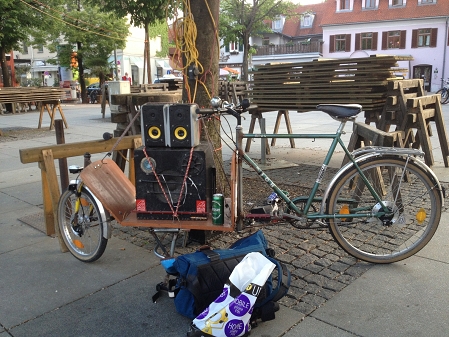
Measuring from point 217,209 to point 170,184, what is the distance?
45 centimetres

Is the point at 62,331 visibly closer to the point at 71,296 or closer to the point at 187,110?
the point at 71,296

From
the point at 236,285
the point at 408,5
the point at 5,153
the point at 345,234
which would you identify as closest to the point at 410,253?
the point at 345,234

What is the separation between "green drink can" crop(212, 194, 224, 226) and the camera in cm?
350

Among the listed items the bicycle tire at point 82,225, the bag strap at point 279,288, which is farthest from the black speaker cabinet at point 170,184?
the bag strap at point 279,288

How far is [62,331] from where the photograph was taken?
9.49ft

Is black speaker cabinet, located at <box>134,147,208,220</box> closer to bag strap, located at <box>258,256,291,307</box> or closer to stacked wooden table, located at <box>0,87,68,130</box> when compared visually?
bag strap, located at <box>258,256,291,307</box>

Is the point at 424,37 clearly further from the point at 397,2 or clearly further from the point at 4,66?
the point at 4,66

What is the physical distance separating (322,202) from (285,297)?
0.85 metres

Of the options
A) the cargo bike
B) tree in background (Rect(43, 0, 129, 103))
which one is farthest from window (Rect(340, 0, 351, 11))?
the cargo bike

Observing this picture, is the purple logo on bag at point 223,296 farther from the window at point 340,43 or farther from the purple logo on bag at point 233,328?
the window at point 340,43

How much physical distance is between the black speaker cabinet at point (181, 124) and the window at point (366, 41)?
4397 centimetres

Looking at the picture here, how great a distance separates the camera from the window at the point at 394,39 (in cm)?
4178

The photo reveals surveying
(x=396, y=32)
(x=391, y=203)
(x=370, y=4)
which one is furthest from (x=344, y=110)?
(x=370, y=4)

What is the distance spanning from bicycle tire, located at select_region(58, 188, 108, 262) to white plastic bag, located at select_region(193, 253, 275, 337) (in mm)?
1432
